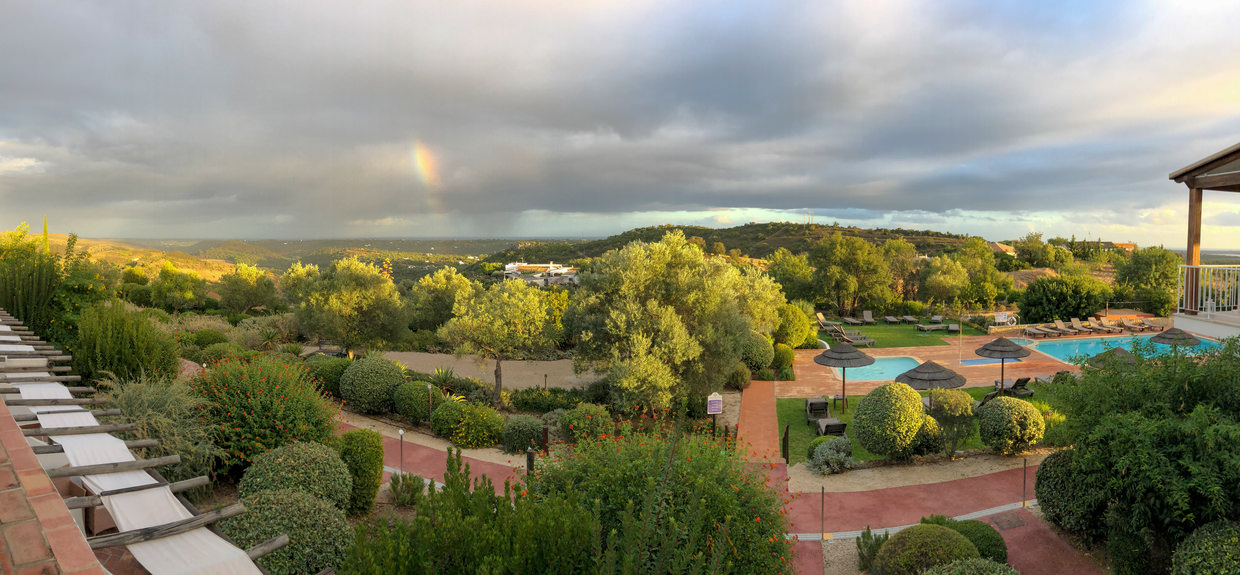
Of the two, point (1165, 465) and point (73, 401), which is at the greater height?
point (73, 401)

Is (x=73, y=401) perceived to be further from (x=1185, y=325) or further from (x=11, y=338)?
(x=1185, y=325)

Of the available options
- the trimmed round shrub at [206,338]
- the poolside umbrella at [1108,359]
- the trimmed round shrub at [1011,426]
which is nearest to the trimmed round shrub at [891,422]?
the trimmed round shrub at [1011,426]

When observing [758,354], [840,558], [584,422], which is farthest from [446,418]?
[758,354]

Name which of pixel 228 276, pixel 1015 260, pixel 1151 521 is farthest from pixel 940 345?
pixel 228 276

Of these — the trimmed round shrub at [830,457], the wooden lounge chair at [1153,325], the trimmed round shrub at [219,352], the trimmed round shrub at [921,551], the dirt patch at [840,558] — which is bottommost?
the dirt patch at [840,558]

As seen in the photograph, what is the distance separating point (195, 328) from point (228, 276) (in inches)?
566

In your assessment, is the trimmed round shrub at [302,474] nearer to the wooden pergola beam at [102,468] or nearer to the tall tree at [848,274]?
the wooden pergola beam at [102,468]

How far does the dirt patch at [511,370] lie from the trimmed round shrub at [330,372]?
3.76 m

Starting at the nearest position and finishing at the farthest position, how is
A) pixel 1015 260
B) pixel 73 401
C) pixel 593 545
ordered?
pixel 593 545, pixel 73 401, pixel 1015 260

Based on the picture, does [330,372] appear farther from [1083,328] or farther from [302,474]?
[1083,328]

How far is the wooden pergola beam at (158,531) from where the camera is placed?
2.92 metres

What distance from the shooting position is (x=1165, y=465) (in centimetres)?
581

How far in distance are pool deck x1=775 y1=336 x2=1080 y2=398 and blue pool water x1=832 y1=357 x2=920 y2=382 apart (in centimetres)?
43

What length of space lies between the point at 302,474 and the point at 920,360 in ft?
69.7
